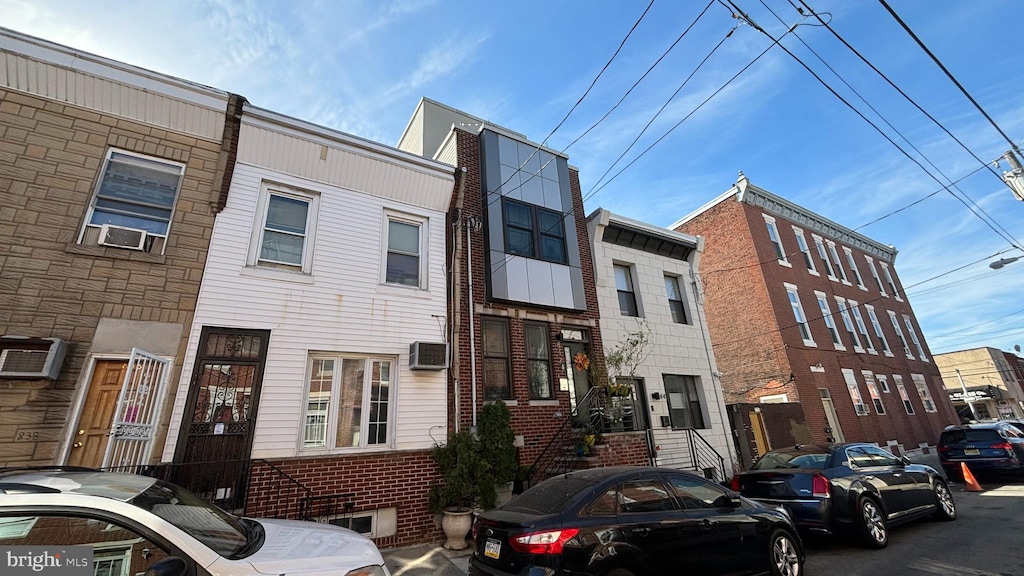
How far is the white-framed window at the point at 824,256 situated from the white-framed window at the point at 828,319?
2316 millimetres

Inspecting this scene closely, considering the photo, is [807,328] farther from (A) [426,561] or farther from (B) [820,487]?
(A) [426,561]

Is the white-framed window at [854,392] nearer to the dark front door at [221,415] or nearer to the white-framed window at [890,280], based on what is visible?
the white-framed window at [890,280]

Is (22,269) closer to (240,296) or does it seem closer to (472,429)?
(240,296)

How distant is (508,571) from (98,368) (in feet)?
21.8

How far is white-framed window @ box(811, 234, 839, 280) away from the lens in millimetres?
23359

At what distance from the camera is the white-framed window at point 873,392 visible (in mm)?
20781

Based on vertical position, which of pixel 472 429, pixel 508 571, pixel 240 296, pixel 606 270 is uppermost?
pixel 606 270

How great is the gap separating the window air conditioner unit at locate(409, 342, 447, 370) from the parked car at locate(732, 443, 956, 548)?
19.5ft

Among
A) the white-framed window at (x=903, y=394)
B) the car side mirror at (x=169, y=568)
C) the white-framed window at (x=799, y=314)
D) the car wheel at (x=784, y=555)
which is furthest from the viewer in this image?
the white-framed window at (x=903, y=394)

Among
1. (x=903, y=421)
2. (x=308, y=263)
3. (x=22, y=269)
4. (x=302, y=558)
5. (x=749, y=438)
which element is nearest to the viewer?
(x=302, y=558)

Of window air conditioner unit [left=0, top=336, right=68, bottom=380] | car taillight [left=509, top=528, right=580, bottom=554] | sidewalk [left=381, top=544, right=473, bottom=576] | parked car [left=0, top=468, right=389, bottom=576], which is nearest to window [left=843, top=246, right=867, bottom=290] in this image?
sidewalk [left=381, top=544, right=473, bottom=576]

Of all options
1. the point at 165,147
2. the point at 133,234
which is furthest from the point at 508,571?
the point at 165,147

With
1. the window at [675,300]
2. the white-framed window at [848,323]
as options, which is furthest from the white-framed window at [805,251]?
the window at [675,300]

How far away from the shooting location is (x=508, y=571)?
3.88m
